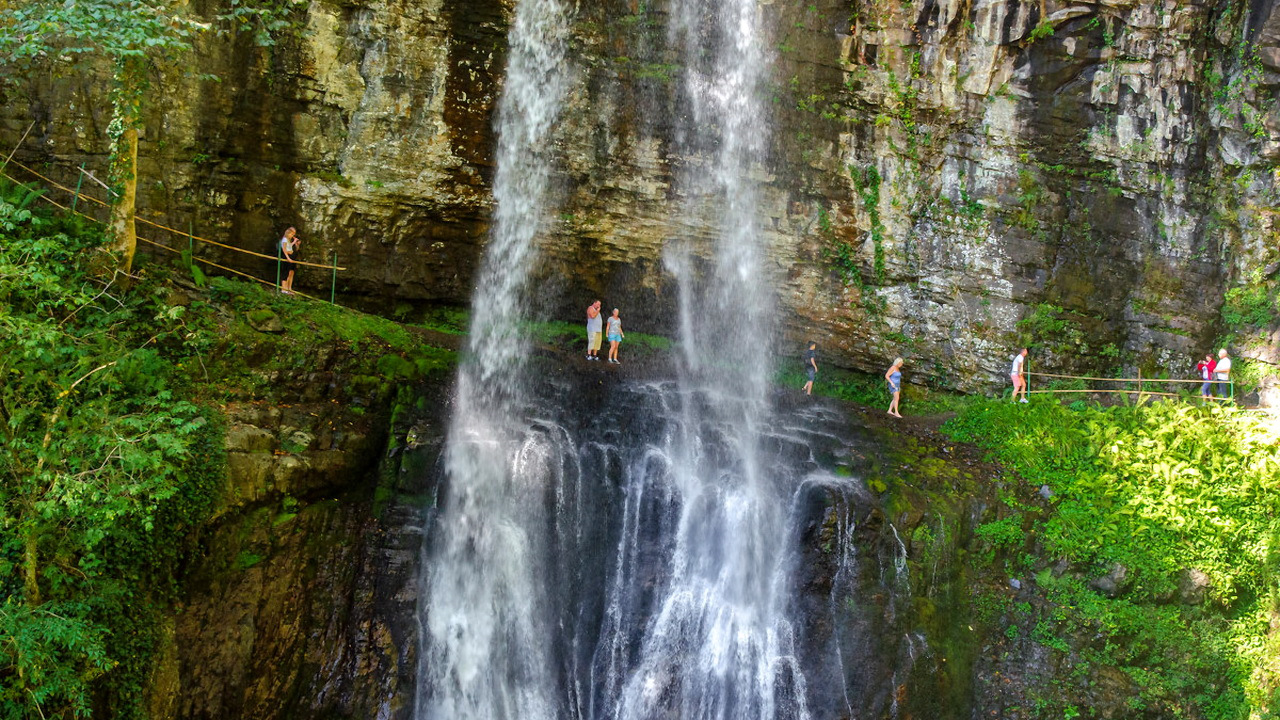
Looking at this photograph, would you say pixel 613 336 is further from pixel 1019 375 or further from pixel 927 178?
pixel 1019 375

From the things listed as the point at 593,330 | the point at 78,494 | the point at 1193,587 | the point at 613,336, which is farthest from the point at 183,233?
the point at 1193,587

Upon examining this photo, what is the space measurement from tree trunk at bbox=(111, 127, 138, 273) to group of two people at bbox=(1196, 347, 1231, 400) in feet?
51.5

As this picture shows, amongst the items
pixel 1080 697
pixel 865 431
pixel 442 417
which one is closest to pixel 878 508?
pixel 865 431

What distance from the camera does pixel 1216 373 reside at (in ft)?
45.2

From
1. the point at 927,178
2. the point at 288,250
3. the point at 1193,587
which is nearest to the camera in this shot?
the point at 1193,587

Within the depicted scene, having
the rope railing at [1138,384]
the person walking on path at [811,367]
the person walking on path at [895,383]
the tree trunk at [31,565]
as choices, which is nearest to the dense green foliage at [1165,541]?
the rope railing at [1138,384]

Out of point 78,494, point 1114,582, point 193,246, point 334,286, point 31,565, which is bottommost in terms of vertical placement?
point 1114,582

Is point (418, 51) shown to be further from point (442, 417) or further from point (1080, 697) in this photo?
point (1080, 697)

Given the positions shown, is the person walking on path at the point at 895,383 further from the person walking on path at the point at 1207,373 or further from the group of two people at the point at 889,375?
the person walking on path at the point at 1207,373

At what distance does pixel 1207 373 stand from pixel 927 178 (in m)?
5.67

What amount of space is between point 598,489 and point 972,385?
792cm

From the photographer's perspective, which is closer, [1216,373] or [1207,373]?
[1216,373]

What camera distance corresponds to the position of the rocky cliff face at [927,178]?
13750mm

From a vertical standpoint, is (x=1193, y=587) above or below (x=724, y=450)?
below
